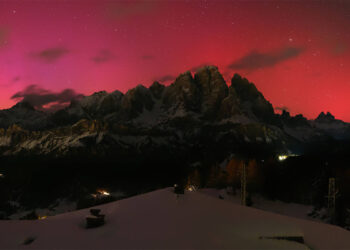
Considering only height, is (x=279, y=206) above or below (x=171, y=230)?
below

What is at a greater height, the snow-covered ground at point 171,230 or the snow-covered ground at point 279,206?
the snow-covered ground at point 171,230

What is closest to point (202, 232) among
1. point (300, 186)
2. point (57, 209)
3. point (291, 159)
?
point (300, 186)

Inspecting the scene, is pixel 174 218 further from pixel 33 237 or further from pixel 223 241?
pixel 33 237

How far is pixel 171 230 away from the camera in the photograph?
43.0 ft

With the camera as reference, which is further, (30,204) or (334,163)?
(30,204)

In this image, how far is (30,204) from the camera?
611 feet

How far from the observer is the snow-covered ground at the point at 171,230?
38.6 ft

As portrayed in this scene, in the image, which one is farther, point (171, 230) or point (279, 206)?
point (279, 206)

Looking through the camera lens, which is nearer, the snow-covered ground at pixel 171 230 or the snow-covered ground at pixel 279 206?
the snow-covered ground at pixel 171 230

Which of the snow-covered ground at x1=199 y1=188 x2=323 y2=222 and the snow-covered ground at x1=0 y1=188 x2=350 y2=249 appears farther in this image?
the snow-covered ground at x1=199 y1=188 x2=323 y2=222

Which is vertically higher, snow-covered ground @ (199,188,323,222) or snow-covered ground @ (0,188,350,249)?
snow-covered ground @ (0,188,350,249)

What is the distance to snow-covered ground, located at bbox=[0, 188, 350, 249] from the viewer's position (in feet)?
38.6

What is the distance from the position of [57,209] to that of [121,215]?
168 m

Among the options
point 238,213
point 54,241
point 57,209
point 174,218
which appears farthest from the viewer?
point 57,209
